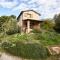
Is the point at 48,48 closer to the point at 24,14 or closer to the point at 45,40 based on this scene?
the point at 45,40

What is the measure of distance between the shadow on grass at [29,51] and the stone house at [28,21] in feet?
51.7

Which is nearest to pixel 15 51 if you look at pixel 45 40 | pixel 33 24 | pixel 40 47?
pixel 40 47

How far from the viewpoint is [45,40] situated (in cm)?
2984

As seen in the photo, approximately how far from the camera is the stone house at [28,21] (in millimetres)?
42047

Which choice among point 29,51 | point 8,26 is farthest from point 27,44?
point 8,26

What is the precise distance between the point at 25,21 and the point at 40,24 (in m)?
3.08

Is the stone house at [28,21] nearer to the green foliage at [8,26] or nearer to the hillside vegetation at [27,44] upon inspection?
the green foliage at [8,26]

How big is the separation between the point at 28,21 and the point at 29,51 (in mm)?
18698

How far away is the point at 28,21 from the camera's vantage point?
41969 mm

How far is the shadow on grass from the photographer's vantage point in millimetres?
22914

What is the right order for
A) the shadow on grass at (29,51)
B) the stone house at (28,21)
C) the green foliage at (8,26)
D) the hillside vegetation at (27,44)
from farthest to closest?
the stone house at (28,21)
the green foliage at (8,26)
the hillside vegetation at (27,44)
the shadow on grass at (29,51)

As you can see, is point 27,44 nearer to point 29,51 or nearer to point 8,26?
point 29,51

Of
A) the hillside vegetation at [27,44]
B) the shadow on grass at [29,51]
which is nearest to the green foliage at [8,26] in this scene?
the hillside vegetation at [27,44]

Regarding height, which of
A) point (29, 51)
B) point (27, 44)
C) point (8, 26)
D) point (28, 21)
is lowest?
point (29, 51)
